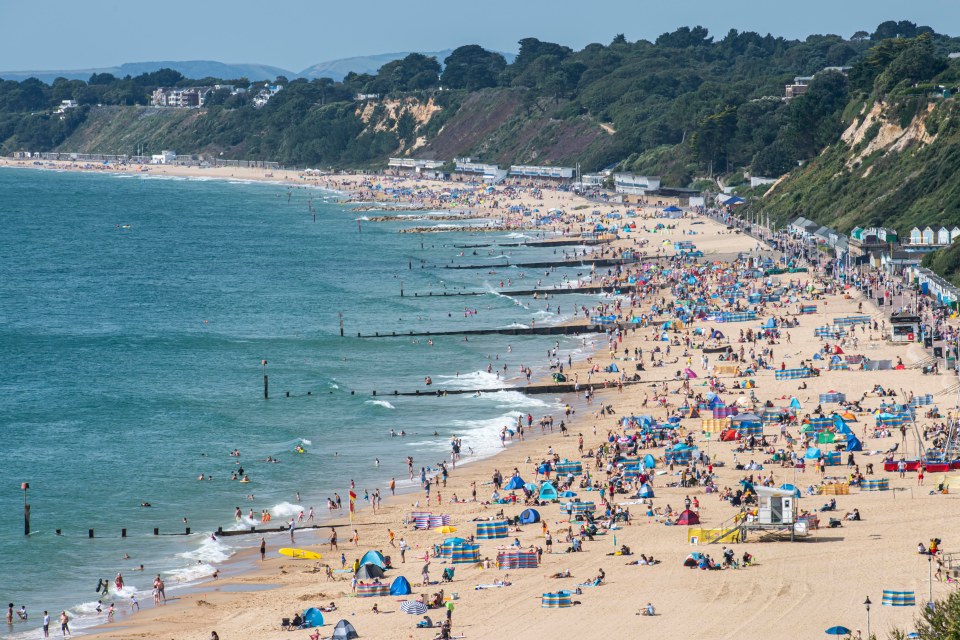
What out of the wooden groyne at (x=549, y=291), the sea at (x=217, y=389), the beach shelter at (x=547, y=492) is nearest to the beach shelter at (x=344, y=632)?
the sea at (x=217, y=389)

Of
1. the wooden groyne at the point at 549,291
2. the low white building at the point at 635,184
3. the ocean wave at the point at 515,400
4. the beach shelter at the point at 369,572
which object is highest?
the low white building at the point at 635,184

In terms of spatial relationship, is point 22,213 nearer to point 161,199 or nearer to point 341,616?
point 161,199

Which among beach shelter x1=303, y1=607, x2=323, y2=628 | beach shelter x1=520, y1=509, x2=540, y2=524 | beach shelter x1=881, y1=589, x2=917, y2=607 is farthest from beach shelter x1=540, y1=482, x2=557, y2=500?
beach shelter x1=881, y1=589, x2=917, y2=607

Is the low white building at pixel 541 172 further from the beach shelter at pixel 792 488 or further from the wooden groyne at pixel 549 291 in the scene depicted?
the beach shelter at pixel 792 488

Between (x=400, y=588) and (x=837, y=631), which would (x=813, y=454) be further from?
(x=400, y=588)

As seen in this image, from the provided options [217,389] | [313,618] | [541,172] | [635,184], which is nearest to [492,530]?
[313,618]
